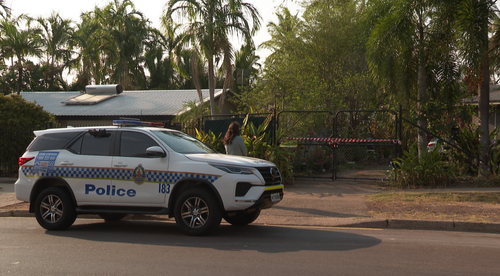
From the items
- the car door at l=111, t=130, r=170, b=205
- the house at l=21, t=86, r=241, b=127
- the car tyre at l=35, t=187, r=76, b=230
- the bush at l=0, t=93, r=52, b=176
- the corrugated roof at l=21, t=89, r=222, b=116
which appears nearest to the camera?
the car door at l=111, t=130, r=170, b=205

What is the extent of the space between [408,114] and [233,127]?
6.30 metres

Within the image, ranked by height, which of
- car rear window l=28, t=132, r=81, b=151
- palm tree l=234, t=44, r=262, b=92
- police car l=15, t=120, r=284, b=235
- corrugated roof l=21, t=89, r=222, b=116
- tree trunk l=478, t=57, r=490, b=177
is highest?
palm tree l=234, t=44, r=262, b=92

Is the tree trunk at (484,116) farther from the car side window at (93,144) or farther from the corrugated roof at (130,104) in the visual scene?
the corrugated roof at (130,104)

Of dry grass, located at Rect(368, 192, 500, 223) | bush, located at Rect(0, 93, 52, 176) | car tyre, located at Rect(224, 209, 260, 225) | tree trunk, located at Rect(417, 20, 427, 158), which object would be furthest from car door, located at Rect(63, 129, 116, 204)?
bush, located at Rect(0, 93, 52, 176)

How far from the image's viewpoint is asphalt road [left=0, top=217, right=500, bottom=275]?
5547mm

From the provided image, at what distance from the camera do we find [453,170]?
41.1ft

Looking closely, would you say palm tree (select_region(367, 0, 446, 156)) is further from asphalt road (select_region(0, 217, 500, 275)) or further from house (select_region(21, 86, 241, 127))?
house (select_region(21, 86, 241, 127))

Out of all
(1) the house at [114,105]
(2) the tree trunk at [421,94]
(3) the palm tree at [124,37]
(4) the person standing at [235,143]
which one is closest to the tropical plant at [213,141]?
(4) the person standing at [235,143]

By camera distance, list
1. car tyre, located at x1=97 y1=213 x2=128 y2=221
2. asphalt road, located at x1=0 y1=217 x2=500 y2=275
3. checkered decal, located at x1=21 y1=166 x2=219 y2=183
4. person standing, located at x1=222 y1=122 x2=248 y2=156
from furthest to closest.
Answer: person standing, located at x1=222 y1=122 x2=248 y2=156 < car tyre, located at x1=97 y1=213 x2=128 y2=221 < checkered decal, located at x1=21 y1=166 x2=219 y2=183 < asphalt road, located at x1=0 y1=217 x2=500 y2=275

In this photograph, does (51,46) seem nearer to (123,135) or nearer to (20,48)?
(20,48)

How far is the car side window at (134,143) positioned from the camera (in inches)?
310

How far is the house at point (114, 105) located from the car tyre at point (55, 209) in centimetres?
1475

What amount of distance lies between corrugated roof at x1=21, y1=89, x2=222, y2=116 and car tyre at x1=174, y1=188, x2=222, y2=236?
686 inches

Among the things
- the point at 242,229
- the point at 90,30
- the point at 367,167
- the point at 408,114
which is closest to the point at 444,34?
the point at 408,114
